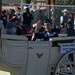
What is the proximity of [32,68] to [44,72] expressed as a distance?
0.25 meters

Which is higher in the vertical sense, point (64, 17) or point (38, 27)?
point (38, 27)

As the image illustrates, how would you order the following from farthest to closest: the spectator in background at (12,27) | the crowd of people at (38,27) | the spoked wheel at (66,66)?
the spectator in background at (12,27)
the crowd of people at (38,27)
the spoked wheel at (66,66)

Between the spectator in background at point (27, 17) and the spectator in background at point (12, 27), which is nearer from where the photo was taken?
the spectator in background at point (12, 27)

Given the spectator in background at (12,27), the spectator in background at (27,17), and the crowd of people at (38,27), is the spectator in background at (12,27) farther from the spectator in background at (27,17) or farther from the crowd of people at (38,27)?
the spectator in background at (27,17)

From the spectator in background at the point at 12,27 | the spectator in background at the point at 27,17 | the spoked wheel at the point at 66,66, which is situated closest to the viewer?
the spoked wheel at the point at 66,66

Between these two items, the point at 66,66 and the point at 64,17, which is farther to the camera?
the point at 64,17

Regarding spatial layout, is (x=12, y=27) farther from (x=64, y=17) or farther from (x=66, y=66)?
(x=66, y=66)

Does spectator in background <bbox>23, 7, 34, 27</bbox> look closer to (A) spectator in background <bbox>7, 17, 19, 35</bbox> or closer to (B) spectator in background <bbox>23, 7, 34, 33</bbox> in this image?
(B) spectator in background <bbox>23, 7, 34, 33</bbox>

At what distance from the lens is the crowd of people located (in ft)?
26.1

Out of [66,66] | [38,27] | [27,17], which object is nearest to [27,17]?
[27,17]

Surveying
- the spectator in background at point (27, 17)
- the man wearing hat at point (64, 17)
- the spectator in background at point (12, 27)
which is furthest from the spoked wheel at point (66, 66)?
the spectator in background at point (27, 17)

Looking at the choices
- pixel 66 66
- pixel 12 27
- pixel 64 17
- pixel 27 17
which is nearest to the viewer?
pixel 66 66

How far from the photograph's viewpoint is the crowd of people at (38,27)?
7.96 metres

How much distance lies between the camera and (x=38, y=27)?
852 centimetres
